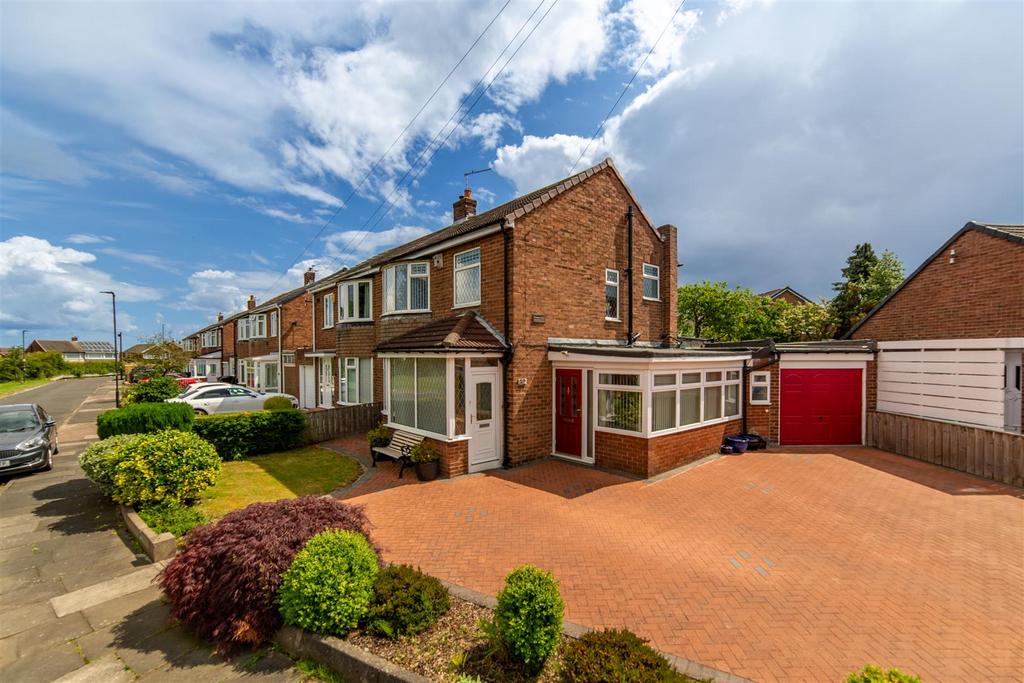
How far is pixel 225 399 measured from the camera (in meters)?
19.3

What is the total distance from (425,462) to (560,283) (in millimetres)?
5953

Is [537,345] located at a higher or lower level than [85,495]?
higher

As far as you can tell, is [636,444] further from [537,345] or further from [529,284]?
[529,284]

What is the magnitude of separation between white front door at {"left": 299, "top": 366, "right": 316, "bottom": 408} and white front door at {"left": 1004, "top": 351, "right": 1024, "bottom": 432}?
1031 inches

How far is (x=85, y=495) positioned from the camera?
8.73 m

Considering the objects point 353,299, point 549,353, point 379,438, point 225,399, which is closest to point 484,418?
point 549,353

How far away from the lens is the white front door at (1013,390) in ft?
35.4

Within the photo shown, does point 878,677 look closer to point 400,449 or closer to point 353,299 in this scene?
point 400,449

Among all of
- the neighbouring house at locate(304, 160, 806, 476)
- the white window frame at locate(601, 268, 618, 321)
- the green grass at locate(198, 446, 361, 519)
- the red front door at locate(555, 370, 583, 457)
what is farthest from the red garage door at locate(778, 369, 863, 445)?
the green grass at locate(198, 446, 361, 519)

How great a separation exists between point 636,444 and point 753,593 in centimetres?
467

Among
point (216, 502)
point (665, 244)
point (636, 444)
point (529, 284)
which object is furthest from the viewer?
point (665, 244)

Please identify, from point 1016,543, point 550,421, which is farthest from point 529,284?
point 1016,543

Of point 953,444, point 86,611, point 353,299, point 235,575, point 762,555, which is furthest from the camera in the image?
point 353,299

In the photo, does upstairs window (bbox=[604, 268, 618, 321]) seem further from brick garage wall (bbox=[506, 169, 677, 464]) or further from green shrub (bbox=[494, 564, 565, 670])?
green shrub (bbox=[494, 564, 565, 670])
